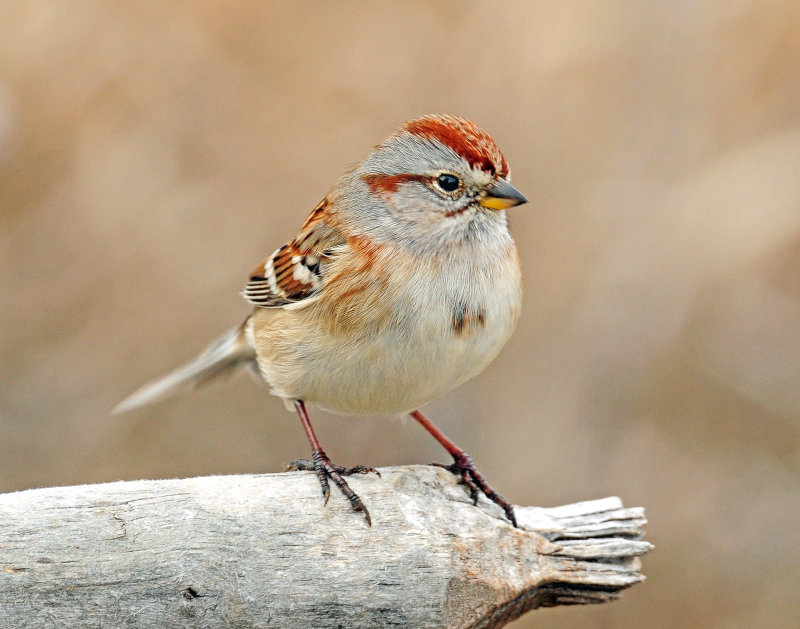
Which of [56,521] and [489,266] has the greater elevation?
[489,266]

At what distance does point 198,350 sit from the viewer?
424 centimetres

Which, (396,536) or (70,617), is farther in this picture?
(396,536)

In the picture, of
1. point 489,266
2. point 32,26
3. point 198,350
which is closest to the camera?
point 489,266

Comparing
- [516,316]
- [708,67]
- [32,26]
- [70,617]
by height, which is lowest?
[70,617]


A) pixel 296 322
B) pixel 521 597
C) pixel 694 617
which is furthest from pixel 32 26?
pixel 694 617

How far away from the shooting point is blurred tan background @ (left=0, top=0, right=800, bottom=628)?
13.1 ft

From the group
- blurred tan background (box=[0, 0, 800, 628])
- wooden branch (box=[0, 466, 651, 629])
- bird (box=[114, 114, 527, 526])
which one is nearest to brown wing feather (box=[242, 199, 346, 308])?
bird (box=[114, 114, 527, 526])

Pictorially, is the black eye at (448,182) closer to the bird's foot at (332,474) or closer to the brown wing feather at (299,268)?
the brown wing feather at (299,268)

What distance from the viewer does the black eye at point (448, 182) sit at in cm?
279

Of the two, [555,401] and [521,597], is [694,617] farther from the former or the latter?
[521,597]

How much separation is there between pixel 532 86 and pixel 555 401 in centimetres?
129

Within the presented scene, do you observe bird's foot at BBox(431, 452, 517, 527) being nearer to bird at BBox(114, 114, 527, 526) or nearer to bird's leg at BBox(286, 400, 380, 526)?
bird at BBox(114, 114, 527, 526)

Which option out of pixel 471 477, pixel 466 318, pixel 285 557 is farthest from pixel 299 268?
pixel 285 557

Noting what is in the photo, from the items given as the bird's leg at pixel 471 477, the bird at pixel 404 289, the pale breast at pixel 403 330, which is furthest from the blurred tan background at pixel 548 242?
the pale breast at pixel 403 330
